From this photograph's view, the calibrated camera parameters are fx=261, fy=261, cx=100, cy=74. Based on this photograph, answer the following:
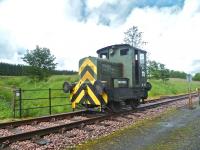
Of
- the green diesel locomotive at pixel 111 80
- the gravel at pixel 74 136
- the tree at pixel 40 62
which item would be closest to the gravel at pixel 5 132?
the gravel at pixel 74 136

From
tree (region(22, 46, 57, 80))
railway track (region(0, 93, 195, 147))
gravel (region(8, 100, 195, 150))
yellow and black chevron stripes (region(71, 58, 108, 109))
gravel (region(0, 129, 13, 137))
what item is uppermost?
tree (region(22, 46, 57, 80))

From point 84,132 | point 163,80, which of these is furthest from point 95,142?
point 163,80

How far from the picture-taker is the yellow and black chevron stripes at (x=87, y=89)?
1088cm

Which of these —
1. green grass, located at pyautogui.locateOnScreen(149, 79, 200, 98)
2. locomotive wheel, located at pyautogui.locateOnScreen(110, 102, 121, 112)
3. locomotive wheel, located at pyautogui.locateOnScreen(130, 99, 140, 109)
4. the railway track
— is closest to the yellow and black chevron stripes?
the railway track

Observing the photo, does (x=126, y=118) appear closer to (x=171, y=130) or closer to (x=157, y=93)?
(x=171, y=130)

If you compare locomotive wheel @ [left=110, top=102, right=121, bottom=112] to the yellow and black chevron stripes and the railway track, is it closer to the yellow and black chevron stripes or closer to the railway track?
the railway track

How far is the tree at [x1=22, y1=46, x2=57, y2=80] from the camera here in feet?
116

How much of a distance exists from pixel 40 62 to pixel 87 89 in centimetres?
2905

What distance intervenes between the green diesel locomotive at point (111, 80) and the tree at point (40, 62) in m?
23.4

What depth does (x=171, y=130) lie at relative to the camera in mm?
8141

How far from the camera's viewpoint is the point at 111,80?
11773 millimetres

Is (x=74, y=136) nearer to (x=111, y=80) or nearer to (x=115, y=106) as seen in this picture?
(x=111, y=80)

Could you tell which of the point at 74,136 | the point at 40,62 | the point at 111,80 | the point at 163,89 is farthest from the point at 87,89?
the point at 40,62

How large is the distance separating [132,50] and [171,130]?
533cm
